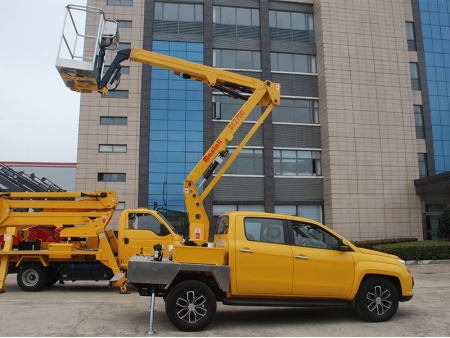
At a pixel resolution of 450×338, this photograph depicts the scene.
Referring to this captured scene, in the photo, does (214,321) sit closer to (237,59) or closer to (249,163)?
(249,163)

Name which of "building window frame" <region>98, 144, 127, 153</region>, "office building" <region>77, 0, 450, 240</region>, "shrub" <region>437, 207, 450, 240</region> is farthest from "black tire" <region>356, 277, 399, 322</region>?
"building window frame" <region>98, 144, 127, 153</region>

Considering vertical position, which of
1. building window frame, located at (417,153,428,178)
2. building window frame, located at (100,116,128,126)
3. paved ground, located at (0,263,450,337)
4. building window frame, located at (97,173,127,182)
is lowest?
paved ground, located at (0,263,450,337)

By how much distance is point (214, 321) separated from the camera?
708 cm

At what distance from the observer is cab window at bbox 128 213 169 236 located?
1119cm

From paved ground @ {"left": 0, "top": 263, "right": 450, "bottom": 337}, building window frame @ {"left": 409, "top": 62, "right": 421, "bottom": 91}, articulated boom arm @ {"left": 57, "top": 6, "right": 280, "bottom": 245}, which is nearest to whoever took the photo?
paved ground @ {"left": 0, "top": 263, "right": 450, "bottom": 337}

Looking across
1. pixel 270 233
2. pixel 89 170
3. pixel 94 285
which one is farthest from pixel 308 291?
pixel 89 170

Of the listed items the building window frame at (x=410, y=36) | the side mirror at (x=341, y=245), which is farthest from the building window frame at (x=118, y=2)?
the side mirror at (x=341, y=245)

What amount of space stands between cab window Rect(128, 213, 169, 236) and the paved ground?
1.97 metres

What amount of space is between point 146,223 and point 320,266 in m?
5.82

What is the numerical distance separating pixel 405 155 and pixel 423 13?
10887 millimetres

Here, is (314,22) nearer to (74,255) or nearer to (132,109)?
(132,109)

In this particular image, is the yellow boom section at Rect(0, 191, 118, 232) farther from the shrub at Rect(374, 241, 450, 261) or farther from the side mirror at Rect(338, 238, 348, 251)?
the shrub at Rect(374, 241, 450, 261)

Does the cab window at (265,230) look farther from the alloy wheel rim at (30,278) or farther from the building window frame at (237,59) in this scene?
the building window frame at (237,59)

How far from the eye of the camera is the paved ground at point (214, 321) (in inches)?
249
